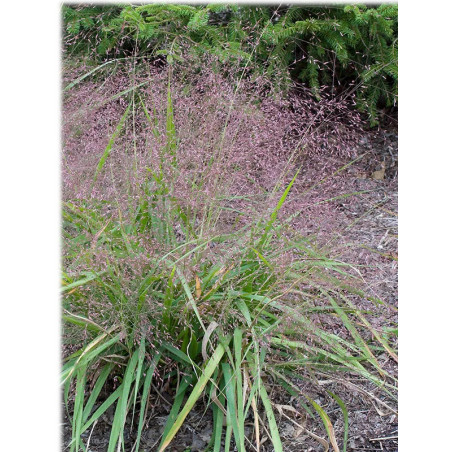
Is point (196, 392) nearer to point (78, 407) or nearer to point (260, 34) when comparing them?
point (78, 407)

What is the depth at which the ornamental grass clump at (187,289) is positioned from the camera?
137cm

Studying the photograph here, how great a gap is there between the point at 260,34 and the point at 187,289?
4.17 ft

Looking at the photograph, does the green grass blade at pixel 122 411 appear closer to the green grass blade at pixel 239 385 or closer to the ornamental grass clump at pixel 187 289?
the ornamental grass clump at pixel 187 289

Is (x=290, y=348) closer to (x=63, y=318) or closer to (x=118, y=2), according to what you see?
(x=63, y=318)

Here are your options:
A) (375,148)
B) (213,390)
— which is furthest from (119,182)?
(375,148)

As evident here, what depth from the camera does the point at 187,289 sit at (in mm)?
1311

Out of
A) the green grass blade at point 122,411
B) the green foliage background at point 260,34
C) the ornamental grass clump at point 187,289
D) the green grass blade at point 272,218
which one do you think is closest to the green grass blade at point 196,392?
the ornamental grass clump at point 187,289

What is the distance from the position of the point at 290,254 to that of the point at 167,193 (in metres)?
0.40

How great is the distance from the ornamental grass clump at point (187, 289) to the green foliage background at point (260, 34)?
0.55 meters

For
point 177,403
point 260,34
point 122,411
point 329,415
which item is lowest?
point 329,415

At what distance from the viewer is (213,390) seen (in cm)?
140

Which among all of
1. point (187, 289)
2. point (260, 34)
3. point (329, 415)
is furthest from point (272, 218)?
point (260, 34)

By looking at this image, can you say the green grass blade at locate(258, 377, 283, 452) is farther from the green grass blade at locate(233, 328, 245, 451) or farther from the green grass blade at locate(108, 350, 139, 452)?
the green grass blade at locate(108, 350, 139, 452)
